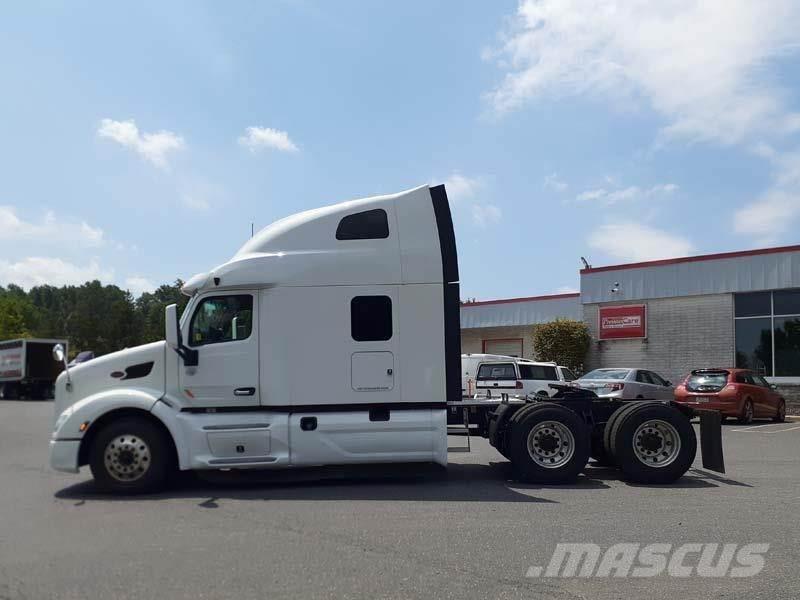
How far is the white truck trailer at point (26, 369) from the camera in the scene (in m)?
42.8

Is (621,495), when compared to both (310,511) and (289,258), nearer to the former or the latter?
(310,511)

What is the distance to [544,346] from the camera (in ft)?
99.7

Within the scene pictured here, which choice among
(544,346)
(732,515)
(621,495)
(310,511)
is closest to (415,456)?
(310,511)

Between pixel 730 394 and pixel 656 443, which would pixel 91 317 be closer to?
pixel 730 394

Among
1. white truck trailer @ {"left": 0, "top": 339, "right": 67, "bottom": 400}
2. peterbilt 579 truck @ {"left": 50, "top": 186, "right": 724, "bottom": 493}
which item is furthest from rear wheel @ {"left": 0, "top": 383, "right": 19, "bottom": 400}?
peterbilt 579 truck @ {"left": 50, "top": 186, "right": 724, "bottom": 493}

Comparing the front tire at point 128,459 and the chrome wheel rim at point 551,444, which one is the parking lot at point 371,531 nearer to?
the front tire at point 128,459

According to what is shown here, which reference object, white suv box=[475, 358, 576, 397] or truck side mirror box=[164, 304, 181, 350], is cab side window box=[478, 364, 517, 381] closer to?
white suv box=[475, 358, 576, 397]

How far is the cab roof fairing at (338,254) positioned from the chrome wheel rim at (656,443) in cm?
342

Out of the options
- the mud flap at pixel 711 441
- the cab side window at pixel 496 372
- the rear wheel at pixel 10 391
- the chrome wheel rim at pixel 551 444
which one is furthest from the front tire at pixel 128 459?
the rear wheel at pixel 10 391

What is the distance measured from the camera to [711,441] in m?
10.0

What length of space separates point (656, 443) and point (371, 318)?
4.14 metres

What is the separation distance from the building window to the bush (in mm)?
5746

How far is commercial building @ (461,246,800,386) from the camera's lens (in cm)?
2553

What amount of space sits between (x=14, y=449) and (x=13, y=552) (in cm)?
925
